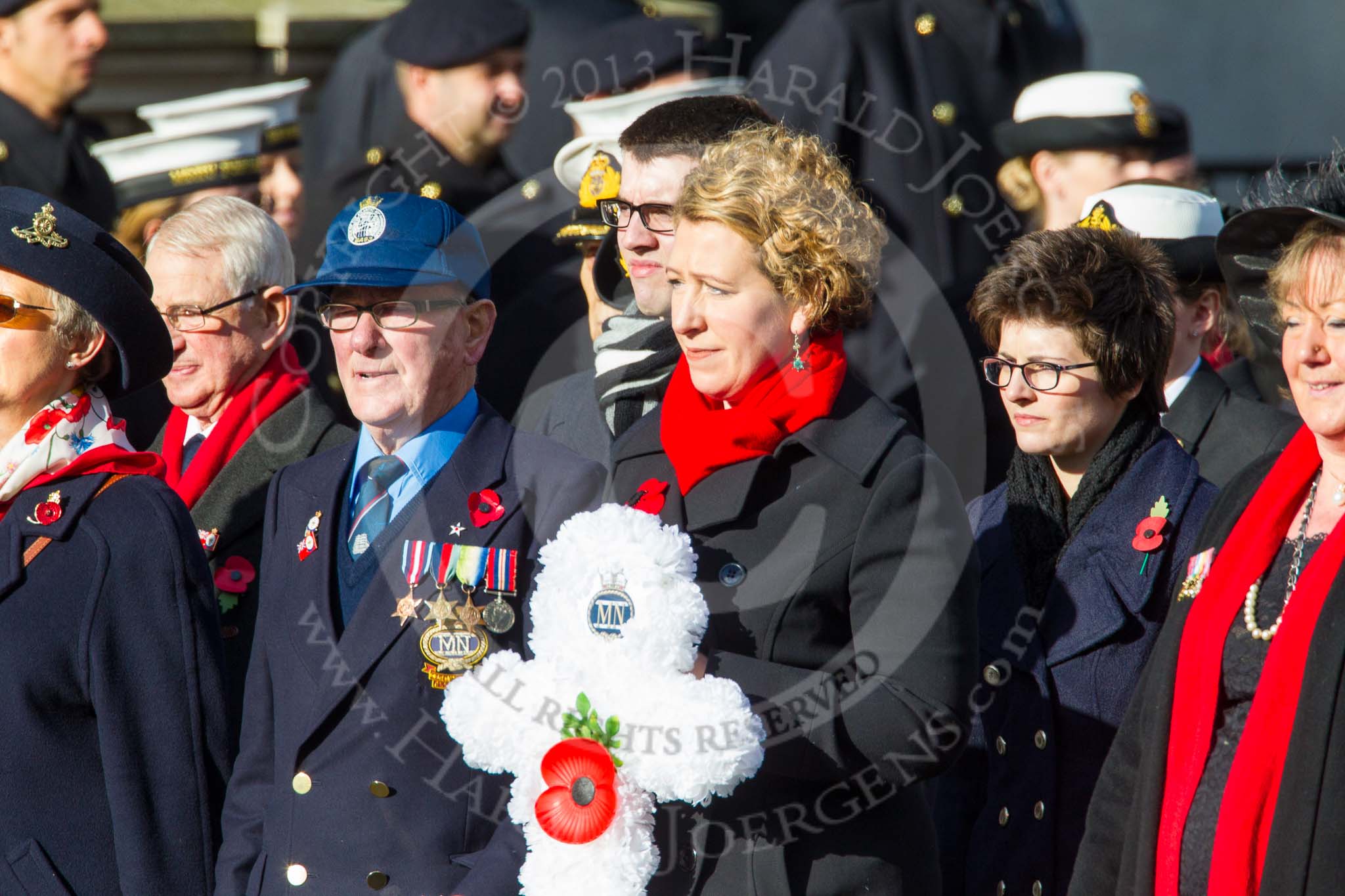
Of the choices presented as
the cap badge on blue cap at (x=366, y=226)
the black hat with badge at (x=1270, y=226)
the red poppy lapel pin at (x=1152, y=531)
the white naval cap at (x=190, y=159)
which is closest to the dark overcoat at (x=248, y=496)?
the cap badge on blue cap at (x=366, y=226)

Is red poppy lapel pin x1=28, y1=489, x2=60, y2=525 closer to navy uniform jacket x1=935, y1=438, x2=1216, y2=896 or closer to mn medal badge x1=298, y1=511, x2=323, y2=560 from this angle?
mn medal badge x1=298, y1=511, x2=323, y2=560

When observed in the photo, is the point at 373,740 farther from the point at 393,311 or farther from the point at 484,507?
the point at 393,311

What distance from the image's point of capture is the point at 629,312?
14.0ft

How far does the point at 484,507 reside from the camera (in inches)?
132

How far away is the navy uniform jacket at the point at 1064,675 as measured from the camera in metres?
3.54

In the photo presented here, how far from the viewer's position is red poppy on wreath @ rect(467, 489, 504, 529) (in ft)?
11.0

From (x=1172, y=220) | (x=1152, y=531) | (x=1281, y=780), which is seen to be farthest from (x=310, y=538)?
(x=1172, y=220)

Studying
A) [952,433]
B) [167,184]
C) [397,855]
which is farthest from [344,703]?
[167,184]

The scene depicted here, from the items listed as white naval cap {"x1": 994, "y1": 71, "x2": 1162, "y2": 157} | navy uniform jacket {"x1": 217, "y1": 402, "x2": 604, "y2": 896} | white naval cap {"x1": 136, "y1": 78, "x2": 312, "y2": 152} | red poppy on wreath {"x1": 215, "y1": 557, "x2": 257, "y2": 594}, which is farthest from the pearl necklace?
white naval cap {"x1": 136, "y1": 78, "x2": 312, "y2": 152}

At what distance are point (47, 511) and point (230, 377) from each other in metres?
1.03

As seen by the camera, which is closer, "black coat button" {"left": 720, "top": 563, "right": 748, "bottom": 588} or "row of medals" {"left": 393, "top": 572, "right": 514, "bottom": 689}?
"black coat button" {"left": 720, "top": 563, "right": 748, "bottom": 588}

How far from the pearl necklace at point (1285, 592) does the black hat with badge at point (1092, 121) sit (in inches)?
110

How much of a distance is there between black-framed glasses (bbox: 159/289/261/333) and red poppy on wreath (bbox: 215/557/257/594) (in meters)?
0.64

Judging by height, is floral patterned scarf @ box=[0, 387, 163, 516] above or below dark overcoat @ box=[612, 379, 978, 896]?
above
